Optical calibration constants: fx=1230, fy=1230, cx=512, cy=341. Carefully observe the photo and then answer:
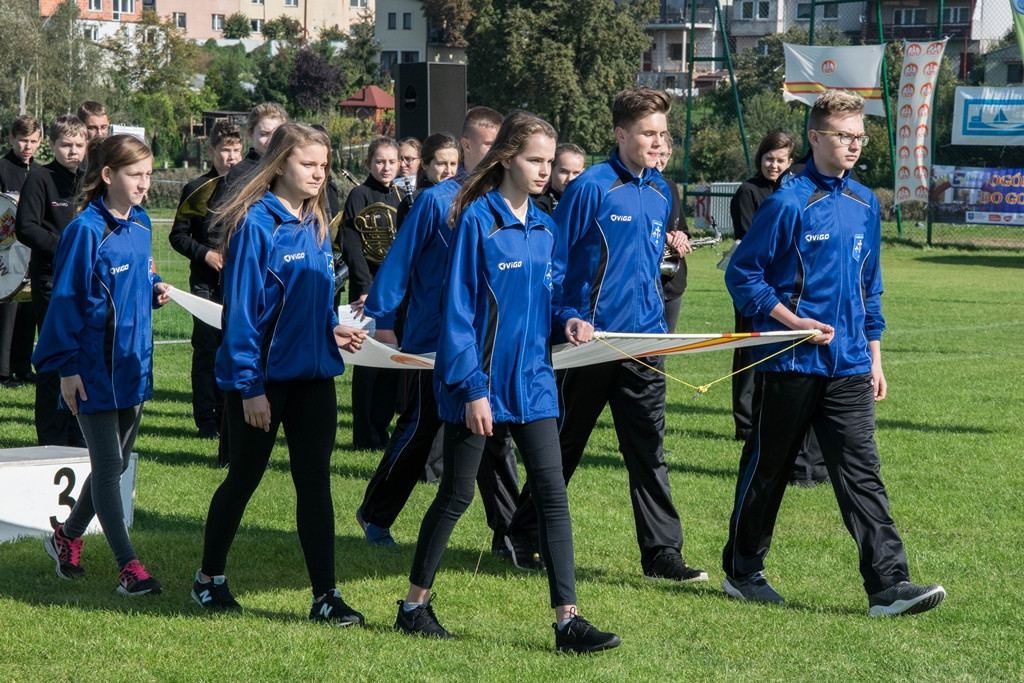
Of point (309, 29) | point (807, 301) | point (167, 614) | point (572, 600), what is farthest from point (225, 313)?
point (309, 29)

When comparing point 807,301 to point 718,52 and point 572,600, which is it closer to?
point 572,600

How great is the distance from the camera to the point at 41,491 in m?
6.11

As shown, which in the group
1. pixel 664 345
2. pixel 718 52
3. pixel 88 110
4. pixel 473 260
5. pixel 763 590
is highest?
pixel 718 52

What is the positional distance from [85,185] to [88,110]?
3.40 metres

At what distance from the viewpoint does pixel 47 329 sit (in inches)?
204

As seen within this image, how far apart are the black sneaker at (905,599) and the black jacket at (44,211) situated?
5.83 m

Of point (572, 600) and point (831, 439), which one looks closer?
point (572, 600)

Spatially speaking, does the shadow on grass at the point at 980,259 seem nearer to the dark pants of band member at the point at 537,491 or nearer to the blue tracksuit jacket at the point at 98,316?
the dark pants of band member at the point at 537,491

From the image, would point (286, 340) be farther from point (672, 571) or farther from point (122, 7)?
point (122, 7)

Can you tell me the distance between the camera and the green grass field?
447 centimetres

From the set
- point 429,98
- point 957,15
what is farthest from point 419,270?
point 957,15

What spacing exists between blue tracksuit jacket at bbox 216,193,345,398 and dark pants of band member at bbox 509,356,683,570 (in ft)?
4.43

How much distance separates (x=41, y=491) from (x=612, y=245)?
3.08 metres

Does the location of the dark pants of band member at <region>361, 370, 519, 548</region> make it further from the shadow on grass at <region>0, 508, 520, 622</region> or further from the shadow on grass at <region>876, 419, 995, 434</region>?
the shadow on grass at <region>876, 419, 995, 434</region>
